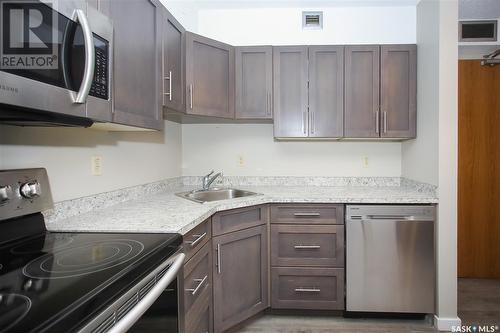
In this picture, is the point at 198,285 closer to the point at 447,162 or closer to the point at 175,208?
the point at 175,208

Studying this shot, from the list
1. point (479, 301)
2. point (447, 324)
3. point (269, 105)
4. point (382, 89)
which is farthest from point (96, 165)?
point (479, 301)

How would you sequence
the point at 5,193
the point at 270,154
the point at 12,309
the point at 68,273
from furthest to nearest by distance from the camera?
the point at 270,154 < the point at 5,193 < the point at 68,273 < the point at 12,309

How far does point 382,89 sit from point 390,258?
136cm

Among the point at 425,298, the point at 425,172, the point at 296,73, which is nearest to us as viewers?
the point at 425,298

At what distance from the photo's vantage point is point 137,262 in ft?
2.73

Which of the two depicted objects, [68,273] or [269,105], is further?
[269,105]

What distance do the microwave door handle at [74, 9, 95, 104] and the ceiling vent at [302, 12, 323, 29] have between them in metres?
2.16

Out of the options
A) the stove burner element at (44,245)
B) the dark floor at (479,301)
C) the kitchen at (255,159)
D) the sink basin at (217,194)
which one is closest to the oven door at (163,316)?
the kitchen at (255,159)

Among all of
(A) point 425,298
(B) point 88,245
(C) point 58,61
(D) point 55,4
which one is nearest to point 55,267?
(B) point 88,245

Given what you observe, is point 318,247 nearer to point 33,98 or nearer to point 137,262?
point 137,262

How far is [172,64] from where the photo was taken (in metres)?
1.81

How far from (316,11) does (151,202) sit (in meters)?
2.26

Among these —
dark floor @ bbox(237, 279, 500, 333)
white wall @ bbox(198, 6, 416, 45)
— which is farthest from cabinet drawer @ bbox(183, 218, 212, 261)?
white wall @ bbox(198, 6, 416, 45)

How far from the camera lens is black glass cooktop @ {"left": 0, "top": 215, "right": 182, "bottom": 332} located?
1.84ft
